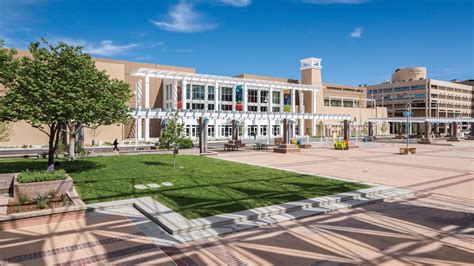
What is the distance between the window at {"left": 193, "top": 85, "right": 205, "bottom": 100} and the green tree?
48115 mm

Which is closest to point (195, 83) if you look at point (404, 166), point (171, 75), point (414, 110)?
point (171, 75)

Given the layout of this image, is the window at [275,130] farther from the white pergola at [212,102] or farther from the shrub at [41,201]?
the shrub at [41,201]

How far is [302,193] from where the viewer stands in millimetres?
13031

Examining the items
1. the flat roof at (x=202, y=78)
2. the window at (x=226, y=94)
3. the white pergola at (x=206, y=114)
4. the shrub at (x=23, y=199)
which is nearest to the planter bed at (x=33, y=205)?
the shrub at (x=23, y=199)

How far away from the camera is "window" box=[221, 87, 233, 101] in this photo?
68000 mm

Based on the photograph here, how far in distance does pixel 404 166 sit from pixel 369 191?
10.7 meters

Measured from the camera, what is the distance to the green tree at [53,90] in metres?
13.1

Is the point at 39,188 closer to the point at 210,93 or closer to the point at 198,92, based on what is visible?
the point at 198,92

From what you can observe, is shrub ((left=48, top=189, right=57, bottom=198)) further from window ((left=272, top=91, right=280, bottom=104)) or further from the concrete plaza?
window ((left=272, top=91, right=280, bottom=104))

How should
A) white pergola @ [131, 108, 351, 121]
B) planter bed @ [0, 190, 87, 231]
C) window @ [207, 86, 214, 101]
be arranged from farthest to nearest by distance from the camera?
window @ [207, 86, 214, 101]
white pergola @ [131, 108, 351, 121]
planter bed @ [0, 190, 87, 231]

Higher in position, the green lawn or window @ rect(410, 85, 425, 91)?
window @ rect(410, 85, 425, 91)

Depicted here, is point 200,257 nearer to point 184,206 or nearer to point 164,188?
point 184,206

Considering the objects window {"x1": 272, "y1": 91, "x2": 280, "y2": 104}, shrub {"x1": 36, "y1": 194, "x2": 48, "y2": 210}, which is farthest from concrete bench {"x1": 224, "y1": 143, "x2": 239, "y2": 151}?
window {"x1": 272, "y1": 91, "x2": 280, "y2": 104}

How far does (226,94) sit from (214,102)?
516 centimetres
